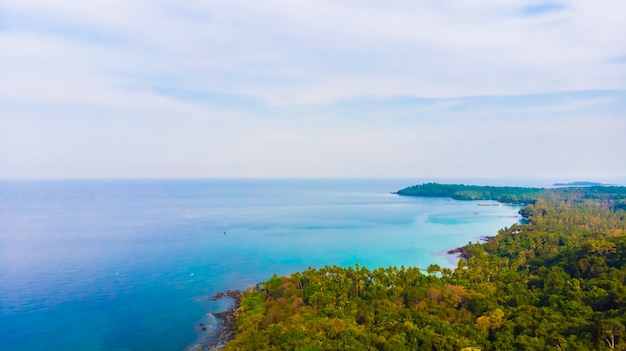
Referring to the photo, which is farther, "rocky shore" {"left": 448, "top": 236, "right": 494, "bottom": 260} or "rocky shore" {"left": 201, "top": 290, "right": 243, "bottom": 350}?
"rocky shore" {"left": 448, "top": 236, "right": 494, "bottom": 260}

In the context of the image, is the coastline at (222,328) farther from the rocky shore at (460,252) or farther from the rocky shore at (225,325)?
the rocky shore at (460,252)

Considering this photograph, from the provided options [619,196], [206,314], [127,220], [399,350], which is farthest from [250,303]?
[619,196]

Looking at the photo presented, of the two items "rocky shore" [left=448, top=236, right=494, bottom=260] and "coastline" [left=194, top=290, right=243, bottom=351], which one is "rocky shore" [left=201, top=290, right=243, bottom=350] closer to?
"coastline" [left=194, top=290, right=243, bottom=351]

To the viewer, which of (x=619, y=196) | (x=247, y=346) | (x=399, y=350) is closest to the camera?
(x=399, y=350)

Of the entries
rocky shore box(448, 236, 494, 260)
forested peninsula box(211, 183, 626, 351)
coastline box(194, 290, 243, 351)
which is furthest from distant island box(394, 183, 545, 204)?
coastline box(194, 290, 243, 351)

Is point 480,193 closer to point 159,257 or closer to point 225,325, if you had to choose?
point 159,257

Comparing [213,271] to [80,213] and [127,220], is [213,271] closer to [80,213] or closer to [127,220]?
[127,220]

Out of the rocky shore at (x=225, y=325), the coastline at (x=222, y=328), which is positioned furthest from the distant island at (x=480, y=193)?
the coastline at (x=222, y=328)
